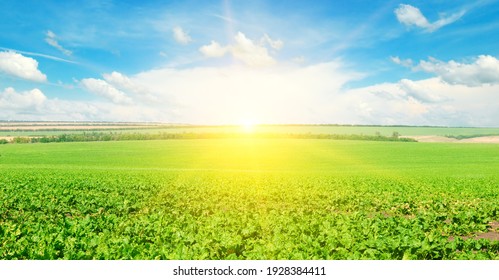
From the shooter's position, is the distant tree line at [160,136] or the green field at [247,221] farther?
the distant tree line at [160,136]

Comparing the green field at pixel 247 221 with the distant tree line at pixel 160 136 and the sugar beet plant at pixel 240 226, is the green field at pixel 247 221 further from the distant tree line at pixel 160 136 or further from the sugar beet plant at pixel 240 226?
the distant tree line at pixel 160 136

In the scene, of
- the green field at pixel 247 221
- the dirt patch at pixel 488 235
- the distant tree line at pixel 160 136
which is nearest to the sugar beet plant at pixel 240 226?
the green field at pixel 247 221

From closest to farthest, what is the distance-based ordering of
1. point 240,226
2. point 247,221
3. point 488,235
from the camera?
point 240,226 → point 488,235 → point 247,221

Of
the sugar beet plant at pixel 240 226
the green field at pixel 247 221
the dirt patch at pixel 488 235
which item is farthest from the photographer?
the dirt patch at pixel 488 235

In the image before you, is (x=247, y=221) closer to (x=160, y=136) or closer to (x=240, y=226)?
(x=240, y=226)

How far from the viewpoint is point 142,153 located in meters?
77.1

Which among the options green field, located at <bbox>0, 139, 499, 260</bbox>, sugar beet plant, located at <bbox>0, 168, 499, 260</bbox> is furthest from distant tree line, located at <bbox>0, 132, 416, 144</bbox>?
sugar beet plant, located at <bbox>0, 168, 499, 260</bbox>

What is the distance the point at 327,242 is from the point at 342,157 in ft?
212

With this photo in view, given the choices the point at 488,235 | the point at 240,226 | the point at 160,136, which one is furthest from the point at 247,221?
the point at 160,136

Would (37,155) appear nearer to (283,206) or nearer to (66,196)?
(66,196)

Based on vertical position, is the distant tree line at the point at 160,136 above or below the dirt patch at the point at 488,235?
above

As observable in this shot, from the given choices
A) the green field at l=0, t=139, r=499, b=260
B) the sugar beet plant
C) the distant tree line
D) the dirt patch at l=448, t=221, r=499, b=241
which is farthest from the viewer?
the distant tree line

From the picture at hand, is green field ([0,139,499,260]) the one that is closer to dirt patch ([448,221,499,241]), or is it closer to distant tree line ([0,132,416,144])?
dirt patch ([448,221,499,241])

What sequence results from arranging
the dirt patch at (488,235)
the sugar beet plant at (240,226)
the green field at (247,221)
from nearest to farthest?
the sugar beet plant at (240,226) → the green field at (247,221) → the dirt patch at (488,235)
